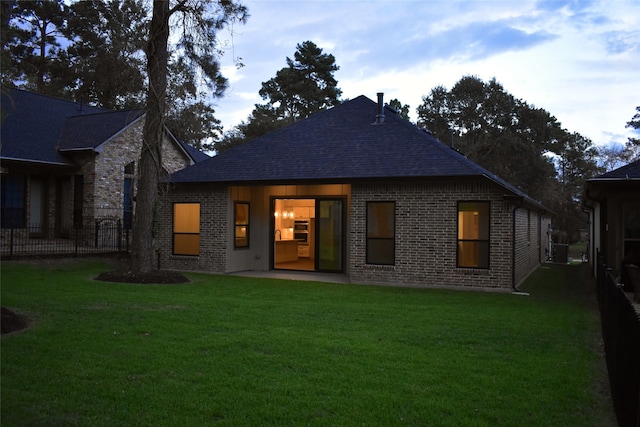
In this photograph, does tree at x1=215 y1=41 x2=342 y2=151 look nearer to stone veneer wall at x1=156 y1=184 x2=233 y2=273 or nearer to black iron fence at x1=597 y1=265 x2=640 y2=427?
stone veneer wall at x1=156 y1=184 x2=233 y2=273

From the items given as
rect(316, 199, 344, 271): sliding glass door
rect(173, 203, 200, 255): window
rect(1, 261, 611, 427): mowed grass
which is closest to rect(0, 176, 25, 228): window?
rect(173, 203, 200, 255): window

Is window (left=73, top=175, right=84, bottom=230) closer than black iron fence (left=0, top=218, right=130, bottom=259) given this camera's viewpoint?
No

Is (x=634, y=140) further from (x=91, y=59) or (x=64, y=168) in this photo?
(x=64, y=168)

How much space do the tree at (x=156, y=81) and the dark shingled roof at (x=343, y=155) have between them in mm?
1985

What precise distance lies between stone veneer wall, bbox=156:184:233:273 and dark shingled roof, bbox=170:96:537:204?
501 mm

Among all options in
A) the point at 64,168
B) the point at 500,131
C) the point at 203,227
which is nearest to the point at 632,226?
the point at 203,227

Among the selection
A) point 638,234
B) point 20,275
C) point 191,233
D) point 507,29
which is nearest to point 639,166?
point 638,234

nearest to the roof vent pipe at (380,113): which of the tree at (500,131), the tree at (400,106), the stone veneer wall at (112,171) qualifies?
the stone veneer wall at (112,171)

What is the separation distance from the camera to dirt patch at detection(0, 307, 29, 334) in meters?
7.14

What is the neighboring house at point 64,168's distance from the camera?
63.0 ft

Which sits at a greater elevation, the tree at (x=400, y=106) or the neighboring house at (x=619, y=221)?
the tree at (x=400, y=106)

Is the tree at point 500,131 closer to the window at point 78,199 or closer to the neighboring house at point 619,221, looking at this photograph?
the neighboring house at point 619,221

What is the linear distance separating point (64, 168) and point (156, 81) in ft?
27.4

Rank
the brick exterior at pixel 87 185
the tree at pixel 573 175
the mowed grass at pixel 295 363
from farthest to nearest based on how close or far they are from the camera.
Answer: the tree at pixel 573 175
the brick exterior at pixel 87 185
the mowed grass at pixel 295 363
